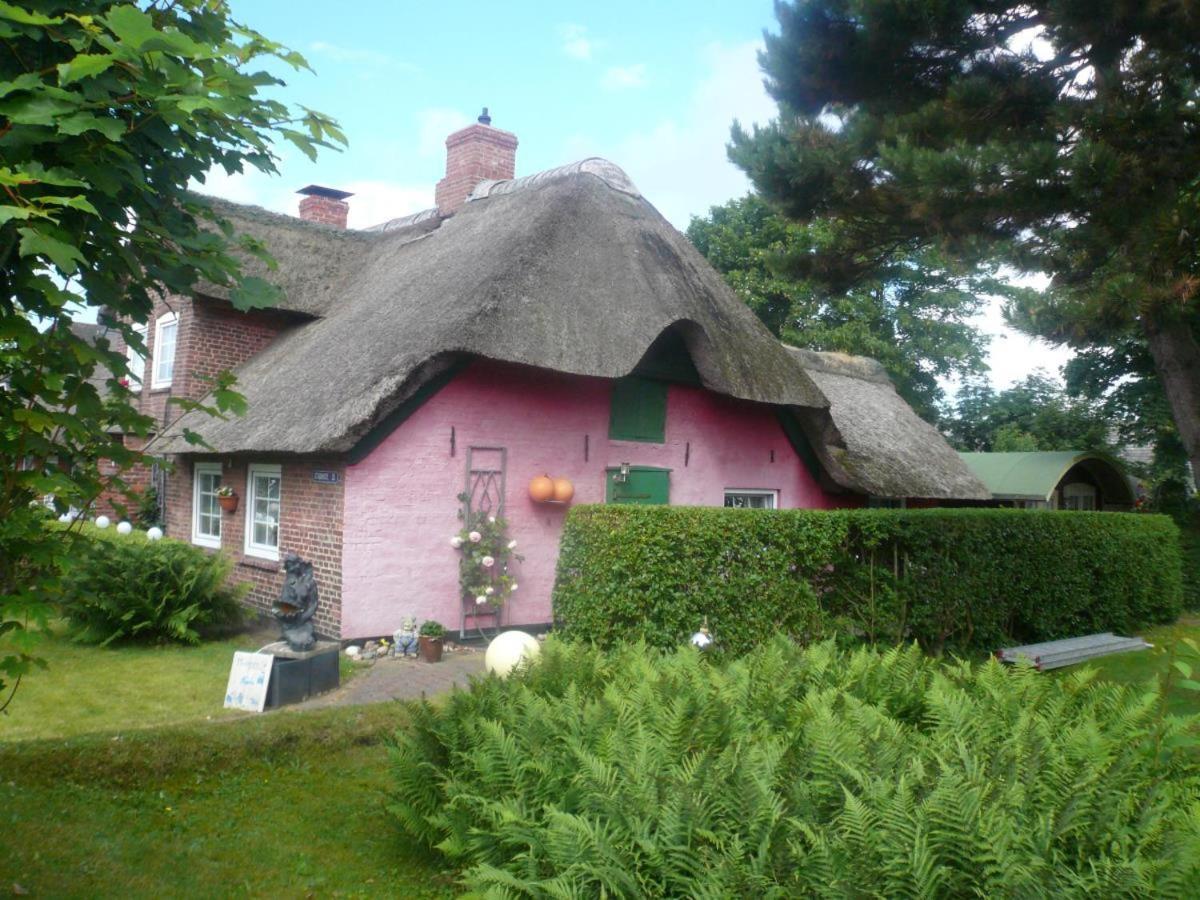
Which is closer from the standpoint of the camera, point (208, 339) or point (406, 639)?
point (406, 639)

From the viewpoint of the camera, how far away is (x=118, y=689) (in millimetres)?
7656

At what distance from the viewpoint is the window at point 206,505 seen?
12.8 meters

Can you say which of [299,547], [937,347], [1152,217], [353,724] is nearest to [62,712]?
[353,724]

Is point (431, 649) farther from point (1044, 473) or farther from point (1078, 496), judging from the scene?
point (1078, 496)

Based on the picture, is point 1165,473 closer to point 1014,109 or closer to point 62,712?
point 1014,109

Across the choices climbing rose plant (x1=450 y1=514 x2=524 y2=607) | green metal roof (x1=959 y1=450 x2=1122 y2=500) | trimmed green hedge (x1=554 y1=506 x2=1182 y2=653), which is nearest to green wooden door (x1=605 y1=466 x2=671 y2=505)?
climbing rose plant (x1=450 y1=514 x2=524 y2=607)

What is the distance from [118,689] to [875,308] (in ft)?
76.6

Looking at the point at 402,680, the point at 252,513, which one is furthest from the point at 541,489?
the point at 252,513

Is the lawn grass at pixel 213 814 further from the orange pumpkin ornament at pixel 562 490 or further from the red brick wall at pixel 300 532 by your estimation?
the orange pumpkin ornament at pixel 562 490

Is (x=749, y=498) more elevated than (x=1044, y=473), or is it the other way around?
(x=1044, y=473)

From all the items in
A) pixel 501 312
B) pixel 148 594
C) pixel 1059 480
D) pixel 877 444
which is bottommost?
pixel 148 594

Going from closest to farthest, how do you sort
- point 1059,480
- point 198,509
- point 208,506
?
point 208,506 < point 198,509 < point 1059,480

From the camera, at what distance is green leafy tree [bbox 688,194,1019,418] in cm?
2616

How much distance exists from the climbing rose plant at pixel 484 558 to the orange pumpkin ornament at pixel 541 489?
0.52 m
